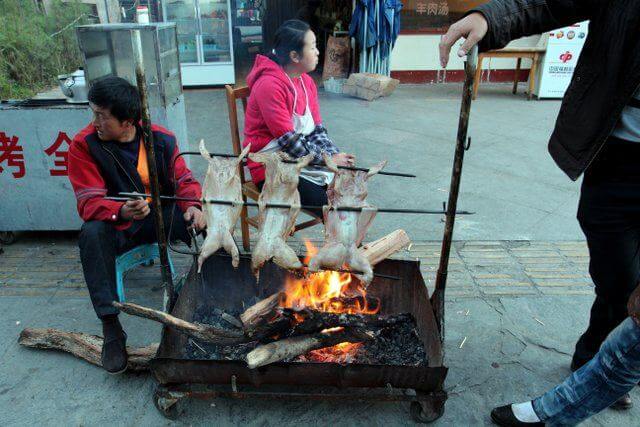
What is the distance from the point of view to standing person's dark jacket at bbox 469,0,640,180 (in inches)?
81.4

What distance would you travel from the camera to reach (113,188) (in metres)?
3.13

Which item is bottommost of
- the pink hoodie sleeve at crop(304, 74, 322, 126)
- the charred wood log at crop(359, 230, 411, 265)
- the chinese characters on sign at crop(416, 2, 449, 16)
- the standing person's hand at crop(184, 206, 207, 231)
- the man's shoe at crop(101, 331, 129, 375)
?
the man's shoe at crop(101, 331, 129, 375)

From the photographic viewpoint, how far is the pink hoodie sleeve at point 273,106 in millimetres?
3439

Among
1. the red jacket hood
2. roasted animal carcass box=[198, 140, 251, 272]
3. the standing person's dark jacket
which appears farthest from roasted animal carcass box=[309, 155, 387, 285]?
the red jacket hood

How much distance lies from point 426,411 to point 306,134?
2.11 meters

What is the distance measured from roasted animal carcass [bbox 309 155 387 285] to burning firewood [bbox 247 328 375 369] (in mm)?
331

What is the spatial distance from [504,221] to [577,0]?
2805 millimetres

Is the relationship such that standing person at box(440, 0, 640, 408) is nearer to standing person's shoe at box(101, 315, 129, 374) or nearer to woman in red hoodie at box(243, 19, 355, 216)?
woman in red hoodie at box(243, 19, 355, 216)

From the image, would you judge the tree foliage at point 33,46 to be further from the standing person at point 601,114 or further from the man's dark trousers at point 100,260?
the standing person at point 601,114

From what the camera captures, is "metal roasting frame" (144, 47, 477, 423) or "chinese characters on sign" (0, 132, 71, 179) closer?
"metal roasting frame" (144, 47, 477, 423)

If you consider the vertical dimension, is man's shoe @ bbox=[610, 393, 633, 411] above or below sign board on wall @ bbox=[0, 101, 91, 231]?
below

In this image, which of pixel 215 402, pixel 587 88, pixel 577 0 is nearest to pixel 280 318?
pixel 215 402

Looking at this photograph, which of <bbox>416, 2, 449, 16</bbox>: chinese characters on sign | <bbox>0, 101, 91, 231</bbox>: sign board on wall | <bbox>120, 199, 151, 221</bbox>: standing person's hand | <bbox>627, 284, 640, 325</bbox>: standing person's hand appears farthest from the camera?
<bbox>416, 2, 449, 16</bbox>: chinese characters on sign

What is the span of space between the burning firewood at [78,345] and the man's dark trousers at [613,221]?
2463 mm
